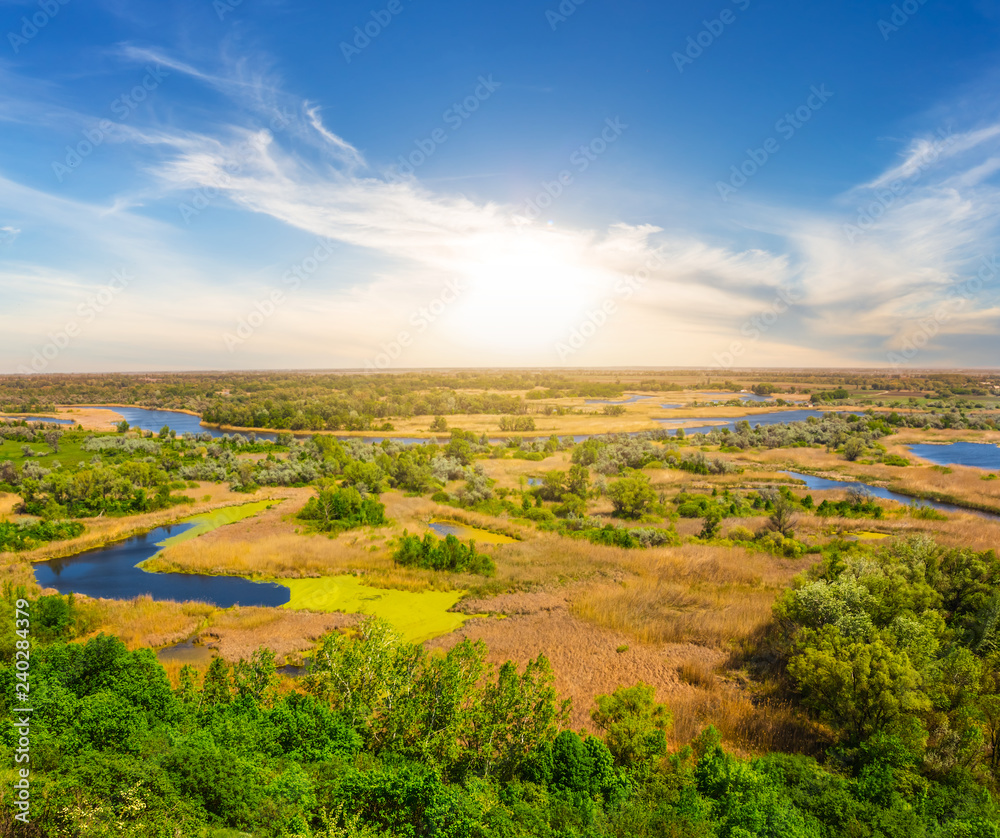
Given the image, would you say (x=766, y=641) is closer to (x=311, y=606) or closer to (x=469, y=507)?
(x=311, y=606)

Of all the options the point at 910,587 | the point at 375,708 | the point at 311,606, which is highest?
the point at 910,587

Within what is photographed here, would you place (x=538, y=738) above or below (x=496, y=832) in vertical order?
below

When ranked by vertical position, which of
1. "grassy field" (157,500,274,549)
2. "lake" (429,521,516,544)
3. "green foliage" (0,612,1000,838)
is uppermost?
"green foliage" (0,612,1000,838)

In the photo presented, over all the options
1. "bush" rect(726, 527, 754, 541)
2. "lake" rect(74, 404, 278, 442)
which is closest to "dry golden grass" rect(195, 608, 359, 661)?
"bush" rect(726, 527, 754, 541)

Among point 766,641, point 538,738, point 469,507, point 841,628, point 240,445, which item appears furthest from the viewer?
point 240,445

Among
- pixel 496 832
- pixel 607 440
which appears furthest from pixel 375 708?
pixel 607 440

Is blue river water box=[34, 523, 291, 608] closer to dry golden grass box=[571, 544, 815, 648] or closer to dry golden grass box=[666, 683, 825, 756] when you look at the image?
dry golden grass box=[571, 544, 815, 648]
